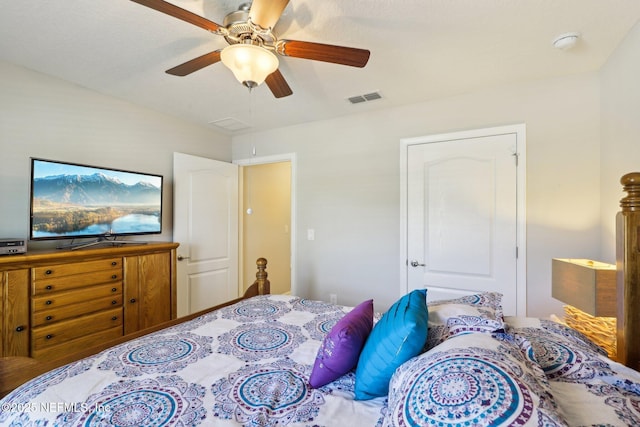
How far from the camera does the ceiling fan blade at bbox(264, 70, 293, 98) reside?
1755 millimetres

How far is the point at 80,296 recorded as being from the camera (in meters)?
2.07

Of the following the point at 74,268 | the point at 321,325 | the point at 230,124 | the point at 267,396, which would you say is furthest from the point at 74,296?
the point at 230,124

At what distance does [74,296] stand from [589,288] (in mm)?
3113

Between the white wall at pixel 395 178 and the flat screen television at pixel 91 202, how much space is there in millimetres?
1373

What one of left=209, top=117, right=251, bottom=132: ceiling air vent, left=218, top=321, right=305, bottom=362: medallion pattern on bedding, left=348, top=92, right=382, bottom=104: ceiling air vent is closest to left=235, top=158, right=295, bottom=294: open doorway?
left=209, top=117, right=251, bottom=132: ceiling air vent

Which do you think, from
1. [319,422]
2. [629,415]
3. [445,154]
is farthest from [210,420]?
[445,154]

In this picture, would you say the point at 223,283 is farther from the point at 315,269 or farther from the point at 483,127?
the point at 483,127

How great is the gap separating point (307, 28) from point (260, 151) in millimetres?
2100

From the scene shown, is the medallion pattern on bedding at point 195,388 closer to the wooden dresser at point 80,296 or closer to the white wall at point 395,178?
the wooden dresser at point 80,296

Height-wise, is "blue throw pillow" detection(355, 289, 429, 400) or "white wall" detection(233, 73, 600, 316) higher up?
"white wall" detection(233, 73, 600, 316)

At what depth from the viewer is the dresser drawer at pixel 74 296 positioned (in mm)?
1865

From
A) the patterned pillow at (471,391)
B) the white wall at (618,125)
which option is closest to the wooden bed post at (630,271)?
the patterned pillow at (471,391)

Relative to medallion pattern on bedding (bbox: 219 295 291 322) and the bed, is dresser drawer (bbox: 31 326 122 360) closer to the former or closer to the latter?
medallion pattern on bedding (bbox: 219 295 291 322)

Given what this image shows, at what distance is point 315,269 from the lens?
3.29 m
